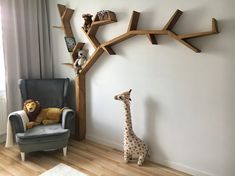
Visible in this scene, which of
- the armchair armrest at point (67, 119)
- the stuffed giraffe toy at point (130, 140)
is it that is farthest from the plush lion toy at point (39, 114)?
the stuffed giraffe toy at point (130, 140)

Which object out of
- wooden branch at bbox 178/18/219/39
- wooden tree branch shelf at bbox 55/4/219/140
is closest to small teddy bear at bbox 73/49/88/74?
wooden tree branch shelf at bbox 55/4/219/140

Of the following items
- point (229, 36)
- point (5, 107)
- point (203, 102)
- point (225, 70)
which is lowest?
point (5, 107)

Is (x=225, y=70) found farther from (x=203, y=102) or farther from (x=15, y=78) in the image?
(x=15, y=78)

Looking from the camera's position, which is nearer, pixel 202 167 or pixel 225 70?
pixel 225 70

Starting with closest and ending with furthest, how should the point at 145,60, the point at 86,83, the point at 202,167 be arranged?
the point at 202,167
the point at 145,60
the point at 86,83

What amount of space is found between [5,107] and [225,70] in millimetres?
2869

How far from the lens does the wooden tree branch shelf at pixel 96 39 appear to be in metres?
2.34

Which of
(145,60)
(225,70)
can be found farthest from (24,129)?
(225,70)

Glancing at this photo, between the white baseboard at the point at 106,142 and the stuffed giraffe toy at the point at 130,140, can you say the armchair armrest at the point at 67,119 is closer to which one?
the white baseboard at the point at 106,142

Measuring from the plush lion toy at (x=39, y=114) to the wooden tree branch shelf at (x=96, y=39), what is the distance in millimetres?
351

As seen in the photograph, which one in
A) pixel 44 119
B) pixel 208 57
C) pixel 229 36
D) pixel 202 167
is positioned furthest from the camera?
pixel 44 119

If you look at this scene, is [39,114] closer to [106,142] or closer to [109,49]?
[106,142]

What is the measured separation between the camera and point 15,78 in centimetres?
341

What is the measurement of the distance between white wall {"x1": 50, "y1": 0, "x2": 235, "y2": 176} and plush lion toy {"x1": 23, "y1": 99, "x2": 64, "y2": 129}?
0.60 m
